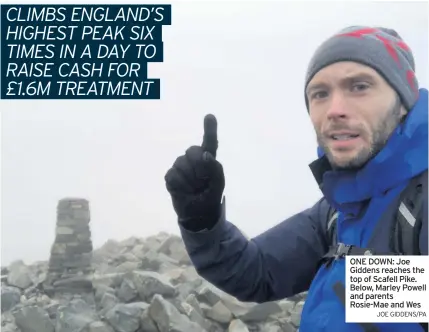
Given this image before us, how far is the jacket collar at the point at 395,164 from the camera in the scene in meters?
1.92

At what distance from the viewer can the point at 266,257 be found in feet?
8.23

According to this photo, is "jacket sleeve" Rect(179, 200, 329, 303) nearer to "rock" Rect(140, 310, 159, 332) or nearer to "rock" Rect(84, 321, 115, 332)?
"rock" Rect(140, 310, 159, 332)

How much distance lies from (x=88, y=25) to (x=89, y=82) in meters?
0.32

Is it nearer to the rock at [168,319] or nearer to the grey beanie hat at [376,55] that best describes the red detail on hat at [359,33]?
the grey beanie hat at [376,55]

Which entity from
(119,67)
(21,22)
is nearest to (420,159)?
(119,67)

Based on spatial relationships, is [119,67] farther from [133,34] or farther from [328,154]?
[328,154]

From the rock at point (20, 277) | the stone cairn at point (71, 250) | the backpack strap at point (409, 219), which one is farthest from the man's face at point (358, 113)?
the rock at point (20, 277)

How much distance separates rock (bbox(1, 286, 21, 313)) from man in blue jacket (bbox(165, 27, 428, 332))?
610 centimetres

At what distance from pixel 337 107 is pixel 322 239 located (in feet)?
2.38

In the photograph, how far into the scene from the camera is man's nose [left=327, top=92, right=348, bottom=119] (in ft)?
6.70

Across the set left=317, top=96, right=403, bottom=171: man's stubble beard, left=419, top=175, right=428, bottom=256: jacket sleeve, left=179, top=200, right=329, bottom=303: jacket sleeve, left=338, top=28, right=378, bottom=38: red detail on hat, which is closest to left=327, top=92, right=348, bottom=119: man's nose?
left=317, top=96, right=403, bottom=171: man's stubble beard

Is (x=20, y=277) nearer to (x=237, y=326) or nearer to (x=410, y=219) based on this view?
(x=237, y=326)

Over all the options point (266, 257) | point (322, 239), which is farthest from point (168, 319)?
point (322, 239)

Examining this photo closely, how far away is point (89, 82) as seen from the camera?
3037mm
